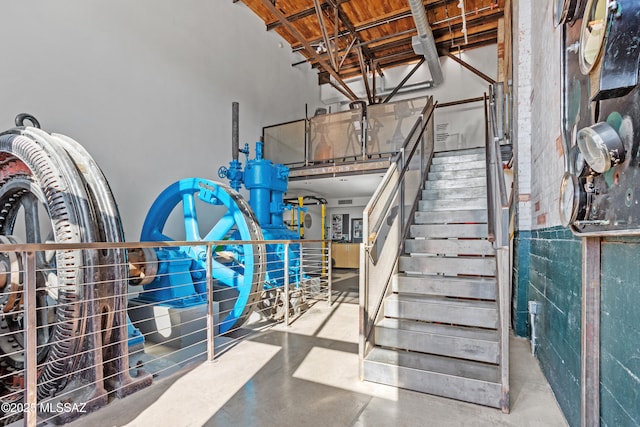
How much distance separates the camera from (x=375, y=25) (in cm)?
718

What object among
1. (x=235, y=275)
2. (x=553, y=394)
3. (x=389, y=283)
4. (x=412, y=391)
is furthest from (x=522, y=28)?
(x=235, y=275)

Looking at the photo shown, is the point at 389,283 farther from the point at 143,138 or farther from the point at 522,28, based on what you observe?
the point at 143,138

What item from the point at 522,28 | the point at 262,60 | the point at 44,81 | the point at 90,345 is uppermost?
the point at 262,60

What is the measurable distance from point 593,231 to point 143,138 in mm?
5150

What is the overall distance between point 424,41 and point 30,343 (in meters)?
7.64

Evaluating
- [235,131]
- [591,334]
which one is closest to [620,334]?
[591,334]

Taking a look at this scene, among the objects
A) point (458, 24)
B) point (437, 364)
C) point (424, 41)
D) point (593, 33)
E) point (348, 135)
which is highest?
point (458, 24)

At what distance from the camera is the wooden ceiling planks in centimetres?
665

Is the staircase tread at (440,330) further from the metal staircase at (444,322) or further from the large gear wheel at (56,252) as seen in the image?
the large gear wheel at (56,252)

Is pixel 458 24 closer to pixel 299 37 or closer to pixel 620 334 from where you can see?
pixel 299 37

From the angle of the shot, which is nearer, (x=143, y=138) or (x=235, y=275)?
(x=235, y=275)

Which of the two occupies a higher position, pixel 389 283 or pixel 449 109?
pixel 449 109

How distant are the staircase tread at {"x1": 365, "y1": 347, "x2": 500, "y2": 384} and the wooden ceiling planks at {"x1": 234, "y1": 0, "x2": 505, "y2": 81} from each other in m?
5.87

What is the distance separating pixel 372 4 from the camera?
22.0 feet
